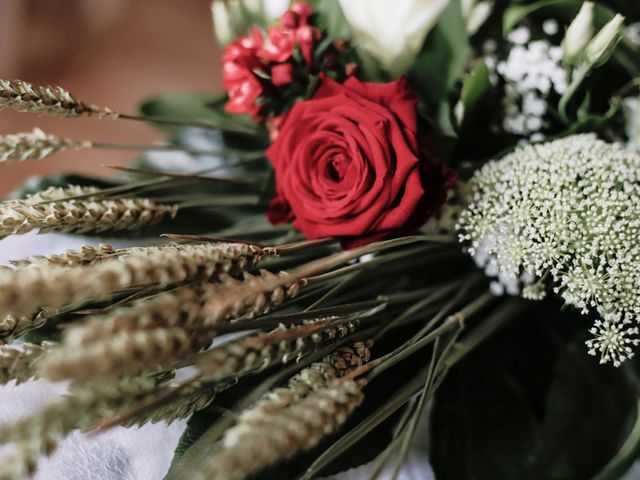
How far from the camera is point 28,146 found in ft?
1.10

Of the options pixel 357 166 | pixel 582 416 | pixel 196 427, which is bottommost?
pixel 582 416

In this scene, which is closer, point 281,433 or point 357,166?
point 281,433

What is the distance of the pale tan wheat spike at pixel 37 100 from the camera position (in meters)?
0.31

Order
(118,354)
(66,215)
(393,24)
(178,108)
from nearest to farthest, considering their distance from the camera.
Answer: (118,354)
(66,215)
(393,24)
(178,108)

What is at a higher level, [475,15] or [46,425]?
[475,15]

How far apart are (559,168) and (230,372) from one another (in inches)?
9.4

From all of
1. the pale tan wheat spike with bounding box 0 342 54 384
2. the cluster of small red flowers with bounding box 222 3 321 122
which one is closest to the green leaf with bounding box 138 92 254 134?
the cluster of small red flowers with bounding box 222 3 321 122

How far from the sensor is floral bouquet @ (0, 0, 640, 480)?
0.75 ft

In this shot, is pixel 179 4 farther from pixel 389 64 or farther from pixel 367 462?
pixel 367 462

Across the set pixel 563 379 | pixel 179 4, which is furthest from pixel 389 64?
pixel 179 4

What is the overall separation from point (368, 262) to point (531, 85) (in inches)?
9.1

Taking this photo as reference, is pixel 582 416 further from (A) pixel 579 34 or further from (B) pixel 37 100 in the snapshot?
(B) pixel 37 100

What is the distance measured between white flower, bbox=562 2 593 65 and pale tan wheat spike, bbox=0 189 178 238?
294 mm

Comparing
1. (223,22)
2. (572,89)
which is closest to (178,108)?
(223,22)
